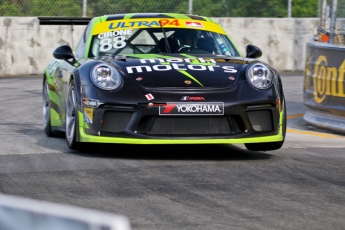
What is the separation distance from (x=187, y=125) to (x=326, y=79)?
11.5 feet

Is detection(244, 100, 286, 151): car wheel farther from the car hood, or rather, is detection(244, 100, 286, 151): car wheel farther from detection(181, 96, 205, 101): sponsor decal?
detection(181, 96, 205, 101): sponsor decal

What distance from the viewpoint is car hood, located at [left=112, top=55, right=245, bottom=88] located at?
19.7ft

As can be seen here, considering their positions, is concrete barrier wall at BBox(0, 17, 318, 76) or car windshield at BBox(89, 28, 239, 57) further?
concrete barrier wall at BBox(0, 17, 318, 76)

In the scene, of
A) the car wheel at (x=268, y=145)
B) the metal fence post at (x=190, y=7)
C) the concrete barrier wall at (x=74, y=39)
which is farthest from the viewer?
the metal fence post at (x=190, y=7)

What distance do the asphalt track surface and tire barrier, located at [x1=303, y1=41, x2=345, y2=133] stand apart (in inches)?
40.8

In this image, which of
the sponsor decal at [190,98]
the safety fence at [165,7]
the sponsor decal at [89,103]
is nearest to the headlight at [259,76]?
the sponsor decal at [190,98]

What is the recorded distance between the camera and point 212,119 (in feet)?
19.4

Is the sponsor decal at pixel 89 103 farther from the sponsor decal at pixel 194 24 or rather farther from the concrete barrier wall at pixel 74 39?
the concrete barrier wall at pixel 74 39

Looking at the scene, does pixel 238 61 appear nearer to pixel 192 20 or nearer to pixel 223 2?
pixel 192 20

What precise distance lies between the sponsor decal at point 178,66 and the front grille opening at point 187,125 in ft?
1.55

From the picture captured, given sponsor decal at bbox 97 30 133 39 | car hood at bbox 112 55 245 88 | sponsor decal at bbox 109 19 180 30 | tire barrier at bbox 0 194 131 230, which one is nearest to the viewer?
tire barrier at bbox 0 194 131 230

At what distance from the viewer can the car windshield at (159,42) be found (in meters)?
6.98

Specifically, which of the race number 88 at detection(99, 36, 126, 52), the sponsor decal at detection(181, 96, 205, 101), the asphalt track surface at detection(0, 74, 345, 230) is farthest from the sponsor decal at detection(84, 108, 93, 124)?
the race number 88 at detection(99, 36, 126, 52)

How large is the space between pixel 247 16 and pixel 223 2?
68 cm
